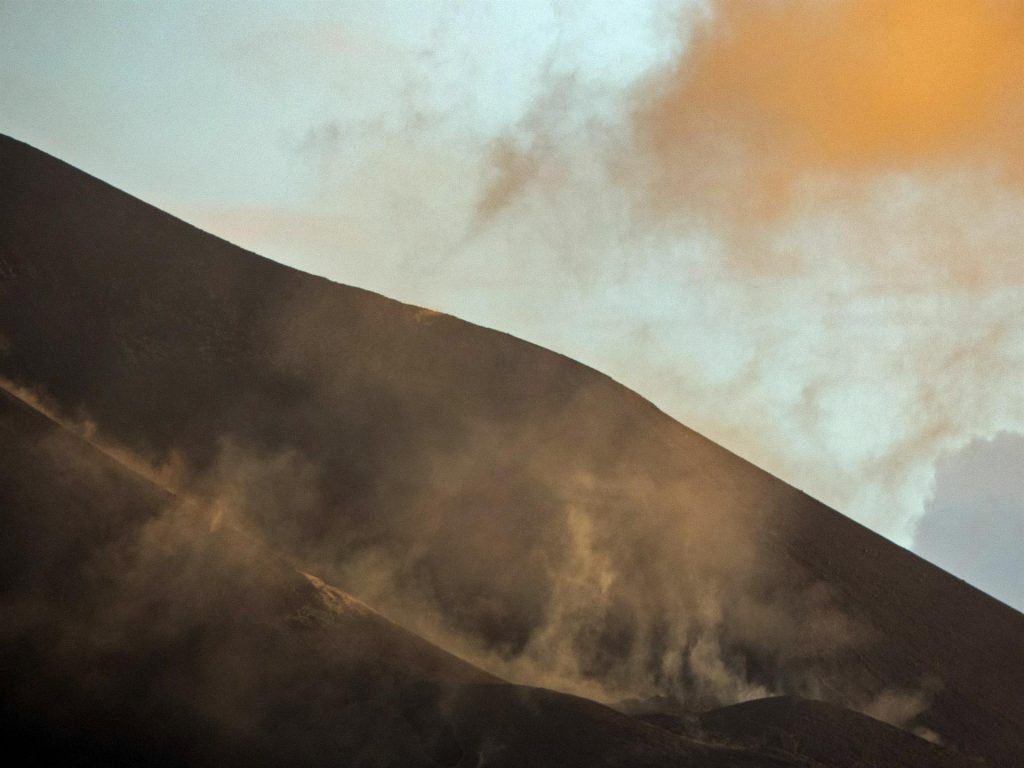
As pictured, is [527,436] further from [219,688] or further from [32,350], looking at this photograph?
[219,688]

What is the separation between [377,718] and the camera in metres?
21.3

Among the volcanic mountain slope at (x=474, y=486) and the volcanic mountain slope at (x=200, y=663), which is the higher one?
the volcanic mountain slope at (x=474, y=486)

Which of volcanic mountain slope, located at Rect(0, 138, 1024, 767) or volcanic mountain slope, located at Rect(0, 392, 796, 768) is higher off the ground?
volcanic mountain slope, located at Rect(0, 138, 1024, 767)

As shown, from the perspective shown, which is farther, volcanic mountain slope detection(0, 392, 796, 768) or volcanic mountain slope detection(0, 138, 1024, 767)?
volcanic mountain slope detection(0, 138, 1024, 767)

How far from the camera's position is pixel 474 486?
35.2 m

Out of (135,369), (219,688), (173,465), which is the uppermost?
(135,369)

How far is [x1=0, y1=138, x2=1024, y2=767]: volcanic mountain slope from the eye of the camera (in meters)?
31.0

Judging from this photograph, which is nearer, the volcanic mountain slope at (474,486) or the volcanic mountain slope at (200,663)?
the volcanic mountain slope at (200,663)

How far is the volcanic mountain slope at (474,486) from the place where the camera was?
31016 millimetres

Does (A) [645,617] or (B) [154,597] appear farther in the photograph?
(A) [645,617]

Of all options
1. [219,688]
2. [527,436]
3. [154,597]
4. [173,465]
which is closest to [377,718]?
[219,688]

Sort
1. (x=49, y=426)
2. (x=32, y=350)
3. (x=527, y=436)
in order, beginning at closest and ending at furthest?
(x=49, y=426) < (x=32, y=350) < (x=527, y=436)

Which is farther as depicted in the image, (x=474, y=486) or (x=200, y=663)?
(x=474, y=486)

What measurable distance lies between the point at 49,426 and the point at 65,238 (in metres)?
11.2
